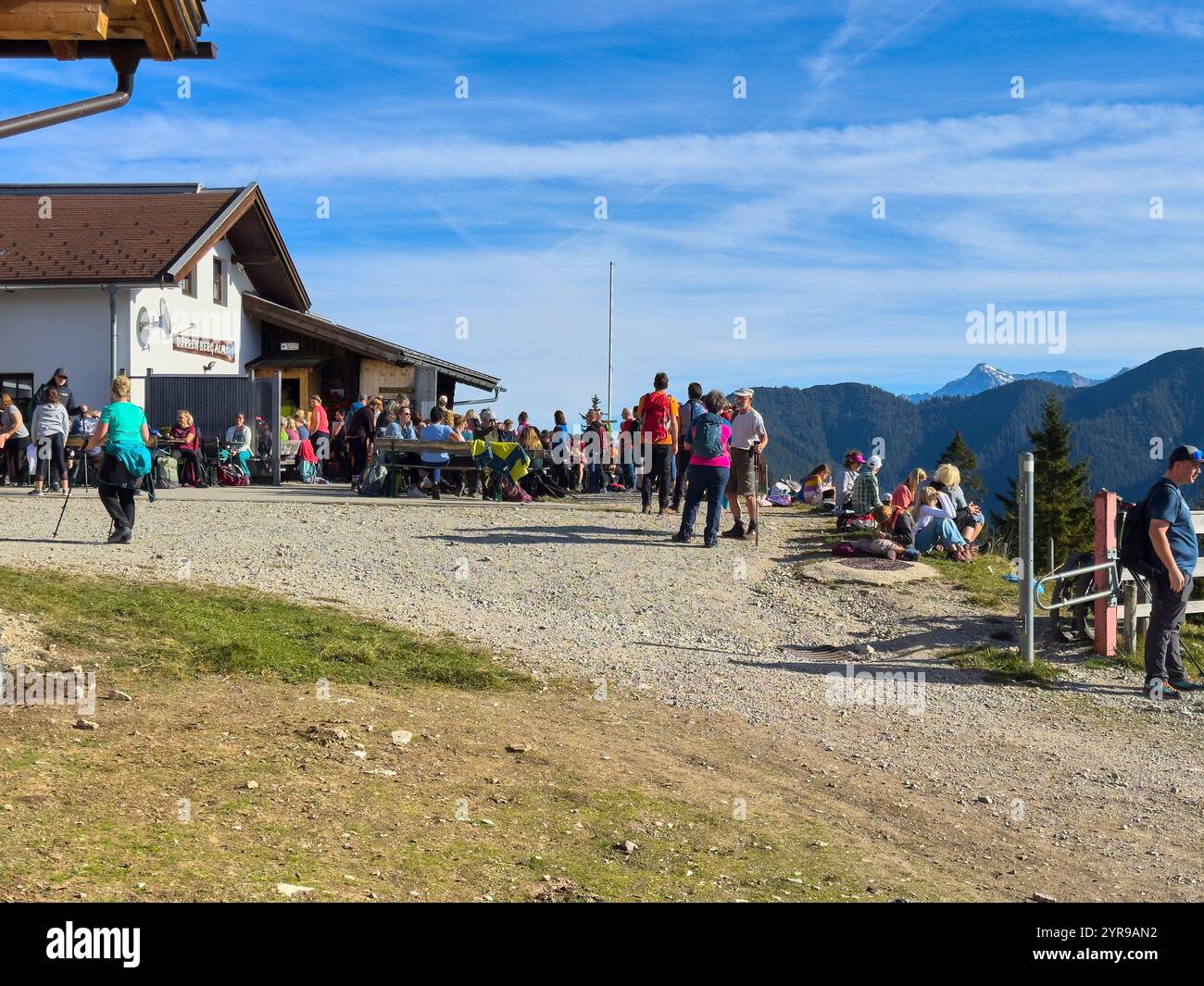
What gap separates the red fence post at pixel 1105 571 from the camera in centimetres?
1084

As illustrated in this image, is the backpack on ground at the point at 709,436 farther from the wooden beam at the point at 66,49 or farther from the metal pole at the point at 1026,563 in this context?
the wooden beam at the point at 66,49

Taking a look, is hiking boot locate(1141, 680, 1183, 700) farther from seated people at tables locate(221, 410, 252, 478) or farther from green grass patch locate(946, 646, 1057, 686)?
seated people at tables locate(221, 410, 252, 478)

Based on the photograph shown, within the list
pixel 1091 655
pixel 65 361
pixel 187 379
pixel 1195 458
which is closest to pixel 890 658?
pixel 1091 655

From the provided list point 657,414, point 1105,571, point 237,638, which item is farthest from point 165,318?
point 1105,571

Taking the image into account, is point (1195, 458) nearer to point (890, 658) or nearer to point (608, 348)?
point (890, 658)

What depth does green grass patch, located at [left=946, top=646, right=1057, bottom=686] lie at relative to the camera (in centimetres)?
1012

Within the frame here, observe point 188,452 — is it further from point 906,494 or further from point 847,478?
point 906,494

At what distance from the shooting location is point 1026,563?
1059 cm

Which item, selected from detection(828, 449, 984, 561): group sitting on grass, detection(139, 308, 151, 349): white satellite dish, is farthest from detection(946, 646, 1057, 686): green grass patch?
detection(139, 308, 151, 349): white satellite dish

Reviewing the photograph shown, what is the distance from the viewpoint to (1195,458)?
952 cm

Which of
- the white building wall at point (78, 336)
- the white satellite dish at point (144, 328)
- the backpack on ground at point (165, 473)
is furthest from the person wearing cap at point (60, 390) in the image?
the white satellite dish at point (144, 328)

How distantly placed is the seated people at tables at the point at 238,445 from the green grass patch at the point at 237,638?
13721 millimetres

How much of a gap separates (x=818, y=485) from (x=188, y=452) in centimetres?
1154

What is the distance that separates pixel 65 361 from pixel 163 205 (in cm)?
523
